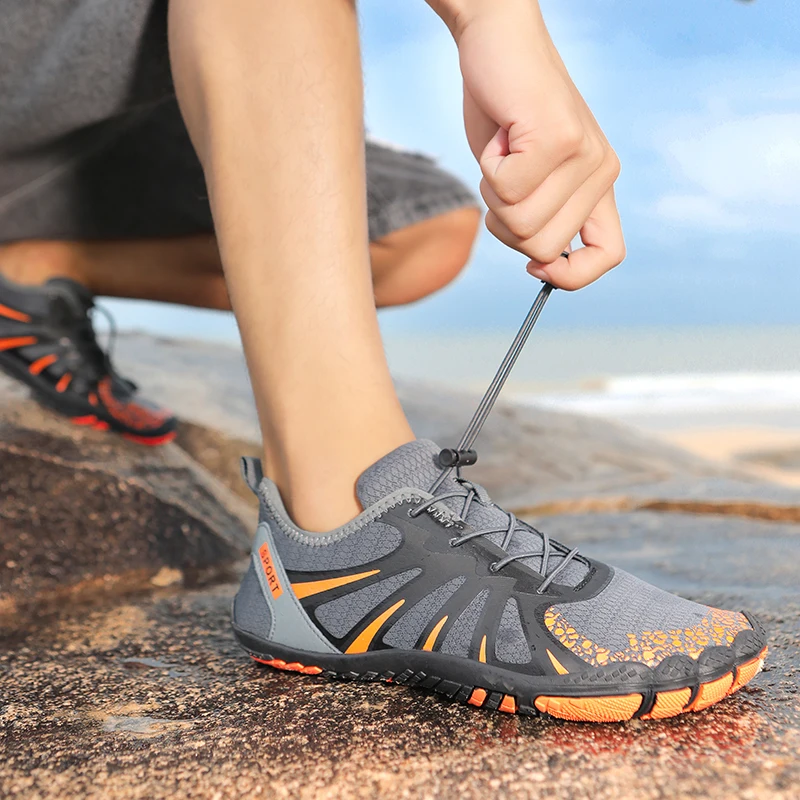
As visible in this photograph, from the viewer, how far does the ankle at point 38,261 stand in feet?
5.92

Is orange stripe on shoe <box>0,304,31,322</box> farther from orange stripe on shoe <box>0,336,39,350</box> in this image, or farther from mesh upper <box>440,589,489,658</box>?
mesh upper <box>440,589,489,658</box>

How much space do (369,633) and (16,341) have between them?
117 centimetres

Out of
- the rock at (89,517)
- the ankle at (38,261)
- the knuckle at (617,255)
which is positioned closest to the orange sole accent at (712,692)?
the knuckle at (617,255)

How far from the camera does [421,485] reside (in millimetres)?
1038

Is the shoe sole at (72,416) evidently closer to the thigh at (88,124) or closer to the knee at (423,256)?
the thigh at (88,124)

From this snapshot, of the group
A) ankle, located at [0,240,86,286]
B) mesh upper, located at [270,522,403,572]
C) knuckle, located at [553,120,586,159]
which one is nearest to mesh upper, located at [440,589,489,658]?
mesh upper, located at [270,522,403,572]

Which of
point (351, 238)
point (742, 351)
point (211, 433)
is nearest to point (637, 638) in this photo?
point (351, 238)

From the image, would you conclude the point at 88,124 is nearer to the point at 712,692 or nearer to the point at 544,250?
the point at 544,250

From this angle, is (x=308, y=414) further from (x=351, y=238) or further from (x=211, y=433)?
(x=211, y=433)

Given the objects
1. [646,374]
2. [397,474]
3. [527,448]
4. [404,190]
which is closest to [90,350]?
[404,190]

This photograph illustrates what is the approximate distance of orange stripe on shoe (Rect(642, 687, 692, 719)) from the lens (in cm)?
85

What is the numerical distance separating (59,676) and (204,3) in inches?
35.2

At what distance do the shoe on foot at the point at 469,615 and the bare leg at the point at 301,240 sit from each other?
0.05m

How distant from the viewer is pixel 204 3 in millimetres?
1106
